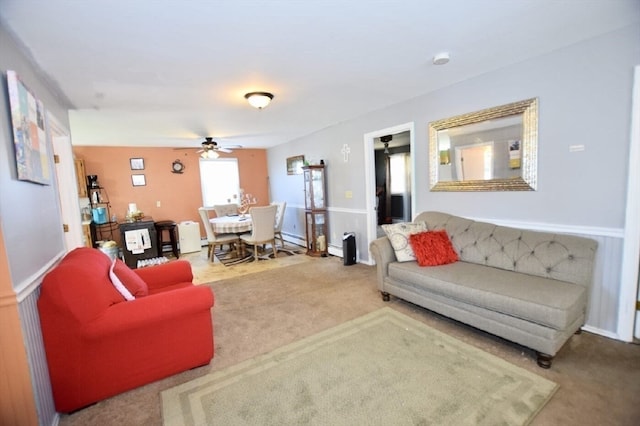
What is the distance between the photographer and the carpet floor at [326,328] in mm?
1676

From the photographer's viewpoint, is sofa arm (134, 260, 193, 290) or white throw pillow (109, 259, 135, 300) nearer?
white throw pillow (109, 259, 135, 300)

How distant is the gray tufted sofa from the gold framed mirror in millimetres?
456

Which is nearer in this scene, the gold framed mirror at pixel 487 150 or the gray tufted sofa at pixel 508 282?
the gray tufted sofa at pixel 508 282

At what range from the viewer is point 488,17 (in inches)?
74.5

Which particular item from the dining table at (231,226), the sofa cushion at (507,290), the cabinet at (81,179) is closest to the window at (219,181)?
the dining table at (231,226)

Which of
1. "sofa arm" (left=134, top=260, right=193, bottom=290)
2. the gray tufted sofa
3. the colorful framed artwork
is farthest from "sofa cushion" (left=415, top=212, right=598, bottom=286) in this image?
the colorful framed artwork

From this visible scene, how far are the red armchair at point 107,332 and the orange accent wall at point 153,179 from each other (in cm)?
441

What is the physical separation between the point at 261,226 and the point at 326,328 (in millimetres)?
2713

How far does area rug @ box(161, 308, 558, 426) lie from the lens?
164cm

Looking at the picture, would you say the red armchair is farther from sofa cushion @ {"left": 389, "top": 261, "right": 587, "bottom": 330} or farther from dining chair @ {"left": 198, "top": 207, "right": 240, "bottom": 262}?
dining chair @ {"left": 198, "top": 207, "right": 240, "bottom": 262}

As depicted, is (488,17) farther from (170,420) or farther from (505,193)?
(170,420)

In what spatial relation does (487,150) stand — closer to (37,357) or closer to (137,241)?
(37,357)

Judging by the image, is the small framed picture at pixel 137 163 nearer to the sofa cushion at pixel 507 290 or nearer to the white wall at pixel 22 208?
the white wall at pixel 22 208

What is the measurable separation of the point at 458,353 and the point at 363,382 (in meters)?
0.82
